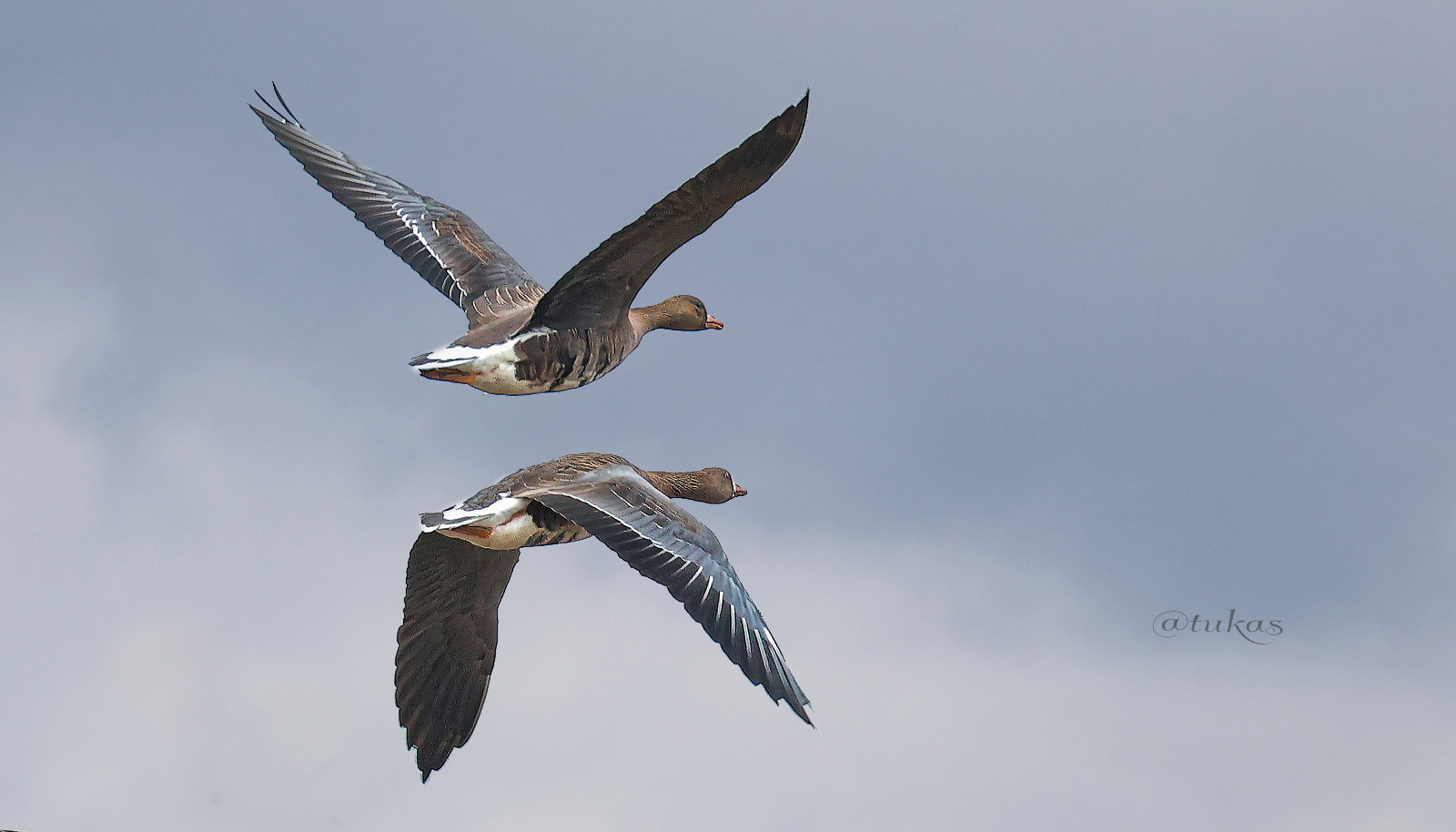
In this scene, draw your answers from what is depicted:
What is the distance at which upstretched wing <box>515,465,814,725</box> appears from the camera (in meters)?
13.0

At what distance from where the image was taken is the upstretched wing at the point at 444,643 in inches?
638

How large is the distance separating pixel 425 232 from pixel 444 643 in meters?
5.04

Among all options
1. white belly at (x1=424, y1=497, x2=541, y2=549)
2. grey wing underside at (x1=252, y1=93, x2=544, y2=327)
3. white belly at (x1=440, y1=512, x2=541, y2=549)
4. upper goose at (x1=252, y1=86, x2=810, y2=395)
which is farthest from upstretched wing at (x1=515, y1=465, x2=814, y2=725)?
grey wing underside at (x1=252, y1=93, x2=544, y2=327)

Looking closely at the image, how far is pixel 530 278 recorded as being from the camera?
18.8 metres

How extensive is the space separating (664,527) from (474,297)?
5.18 m

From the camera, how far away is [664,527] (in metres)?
14.0

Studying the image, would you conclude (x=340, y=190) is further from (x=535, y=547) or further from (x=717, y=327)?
(x=535, y=547)

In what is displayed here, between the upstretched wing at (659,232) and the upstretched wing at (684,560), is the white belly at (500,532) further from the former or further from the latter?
the upstretched wing at (659,232)

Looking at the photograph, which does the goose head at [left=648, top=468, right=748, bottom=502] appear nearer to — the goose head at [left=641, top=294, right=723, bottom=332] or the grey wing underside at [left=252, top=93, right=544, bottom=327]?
the goose head at [left=641, top=294, right=723, bottom=332]

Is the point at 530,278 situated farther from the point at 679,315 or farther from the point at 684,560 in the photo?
the point at 684,560

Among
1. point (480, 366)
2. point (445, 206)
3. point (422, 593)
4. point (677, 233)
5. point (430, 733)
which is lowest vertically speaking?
point (430, 733)

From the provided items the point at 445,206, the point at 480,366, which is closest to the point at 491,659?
the point at 480,366

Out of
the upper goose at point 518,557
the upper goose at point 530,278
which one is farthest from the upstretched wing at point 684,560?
the upper goose at point 530,278

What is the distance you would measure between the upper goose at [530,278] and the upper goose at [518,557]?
1057mm
